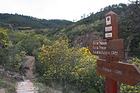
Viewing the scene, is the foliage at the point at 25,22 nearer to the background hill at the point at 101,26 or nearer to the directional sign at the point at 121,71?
the background hill at the point at 101,26

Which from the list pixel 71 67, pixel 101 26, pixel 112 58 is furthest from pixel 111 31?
pixel 101 26

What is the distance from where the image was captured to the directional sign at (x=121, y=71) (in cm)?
597

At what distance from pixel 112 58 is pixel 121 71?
21.0 inches

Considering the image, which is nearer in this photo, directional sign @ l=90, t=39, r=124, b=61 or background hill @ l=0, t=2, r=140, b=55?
directional sign @ l=90, t=39, r=124, b=61

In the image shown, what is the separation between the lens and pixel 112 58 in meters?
6.96

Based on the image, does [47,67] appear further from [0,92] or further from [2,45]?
[2,45]

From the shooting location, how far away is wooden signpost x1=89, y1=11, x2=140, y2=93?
6248 millimetres

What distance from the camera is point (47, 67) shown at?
19.2 m

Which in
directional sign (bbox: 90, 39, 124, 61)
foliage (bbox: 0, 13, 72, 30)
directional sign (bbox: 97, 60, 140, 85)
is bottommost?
directional sign (bbox: 97, 60, 140, 85)

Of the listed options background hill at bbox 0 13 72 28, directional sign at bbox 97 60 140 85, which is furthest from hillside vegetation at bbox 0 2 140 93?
background hill at bbox 0 13 72 28

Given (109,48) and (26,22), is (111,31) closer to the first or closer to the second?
(109,48)


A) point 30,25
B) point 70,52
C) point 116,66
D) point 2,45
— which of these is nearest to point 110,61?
point 116,66

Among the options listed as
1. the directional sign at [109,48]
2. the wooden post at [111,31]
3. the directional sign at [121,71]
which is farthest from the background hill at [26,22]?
the wooden post at [111,31]

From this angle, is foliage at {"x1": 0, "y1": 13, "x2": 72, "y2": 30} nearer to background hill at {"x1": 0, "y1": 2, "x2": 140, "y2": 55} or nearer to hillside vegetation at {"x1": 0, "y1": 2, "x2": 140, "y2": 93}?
background hill at {"x1": 0, "y1": 2, "x2": 140, "y2": 55}
